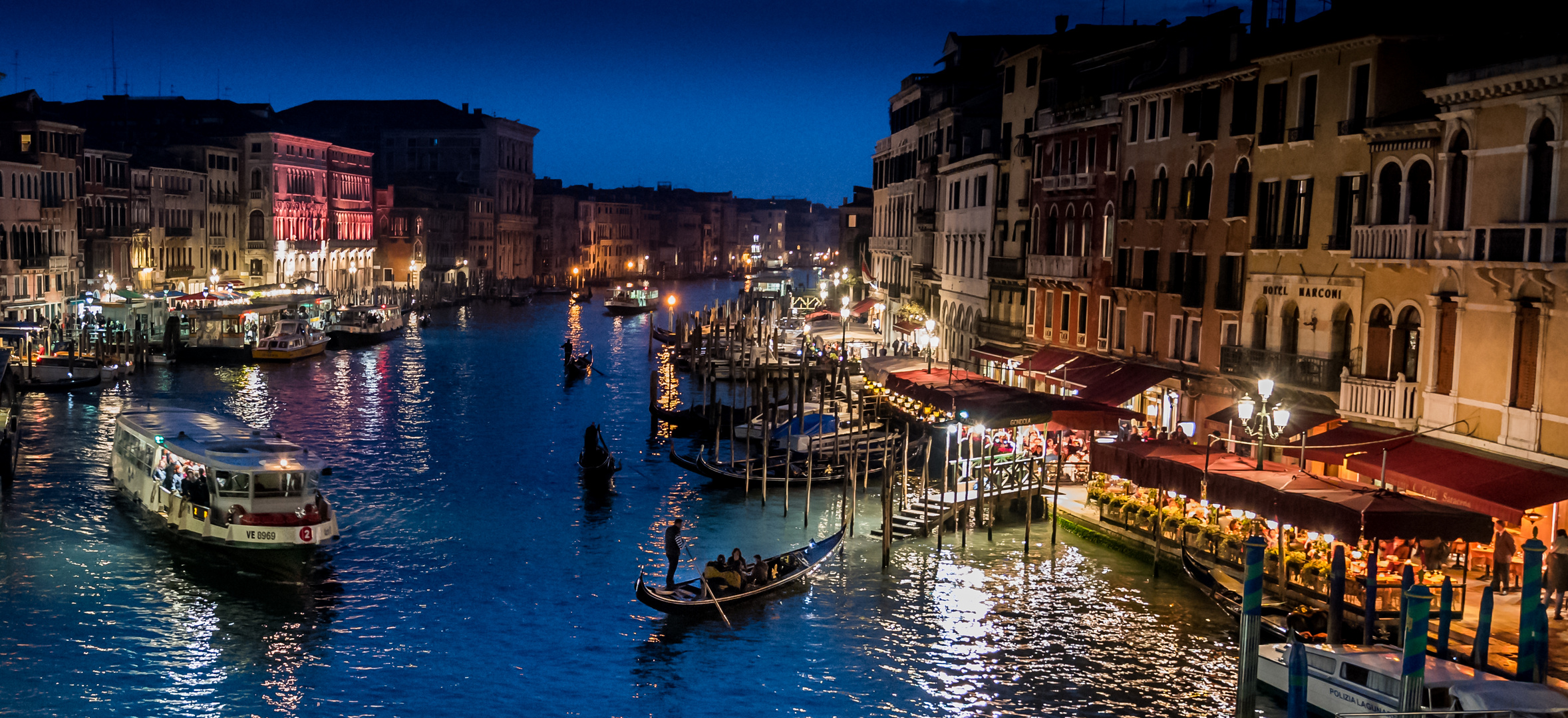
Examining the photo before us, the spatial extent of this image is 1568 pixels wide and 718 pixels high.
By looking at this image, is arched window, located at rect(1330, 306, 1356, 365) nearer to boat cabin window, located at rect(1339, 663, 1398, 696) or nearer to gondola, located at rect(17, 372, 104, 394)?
boat cabin window, located at rect(1339, 663, 1398, 696)

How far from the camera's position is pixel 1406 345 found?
80.5 ft

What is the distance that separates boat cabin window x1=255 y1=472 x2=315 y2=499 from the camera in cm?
2662

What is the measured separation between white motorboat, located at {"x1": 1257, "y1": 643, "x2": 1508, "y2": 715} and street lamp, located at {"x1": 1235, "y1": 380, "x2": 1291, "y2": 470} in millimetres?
4825

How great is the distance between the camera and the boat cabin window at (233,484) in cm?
2662

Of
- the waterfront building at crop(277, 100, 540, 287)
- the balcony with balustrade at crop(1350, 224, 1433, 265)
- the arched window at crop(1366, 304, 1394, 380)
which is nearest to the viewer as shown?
the balcony with balustrade at crop(1350, 224, 1433, 265)

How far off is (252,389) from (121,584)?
2974 centimetres

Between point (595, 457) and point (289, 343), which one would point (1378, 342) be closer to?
point (595, 457)

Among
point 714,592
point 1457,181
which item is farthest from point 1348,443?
point 714,592

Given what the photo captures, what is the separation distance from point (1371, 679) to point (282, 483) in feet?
61.7

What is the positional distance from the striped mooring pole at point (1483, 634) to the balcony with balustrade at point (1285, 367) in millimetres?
8038

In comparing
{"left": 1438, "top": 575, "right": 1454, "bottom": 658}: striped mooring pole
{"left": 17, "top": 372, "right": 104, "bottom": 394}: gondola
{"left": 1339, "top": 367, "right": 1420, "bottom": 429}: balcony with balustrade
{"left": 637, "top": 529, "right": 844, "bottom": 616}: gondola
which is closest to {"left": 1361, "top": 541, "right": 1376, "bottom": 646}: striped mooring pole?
{"left": 1438, "top": 575, "right": 1454, "bottom": 658}: striped mooring pole

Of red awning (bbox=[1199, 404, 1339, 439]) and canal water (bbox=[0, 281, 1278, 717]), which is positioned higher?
red awning (bbox=[1199, 404, 1339, 439])

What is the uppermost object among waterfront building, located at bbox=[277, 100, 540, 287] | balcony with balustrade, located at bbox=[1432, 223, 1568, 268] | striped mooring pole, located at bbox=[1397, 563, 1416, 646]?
waterfront building, located at bbox=[277, 100, 540, 287]

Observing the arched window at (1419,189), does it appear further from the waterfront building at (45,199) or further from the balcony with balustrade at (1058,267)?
the waterfront building at (45,199)
